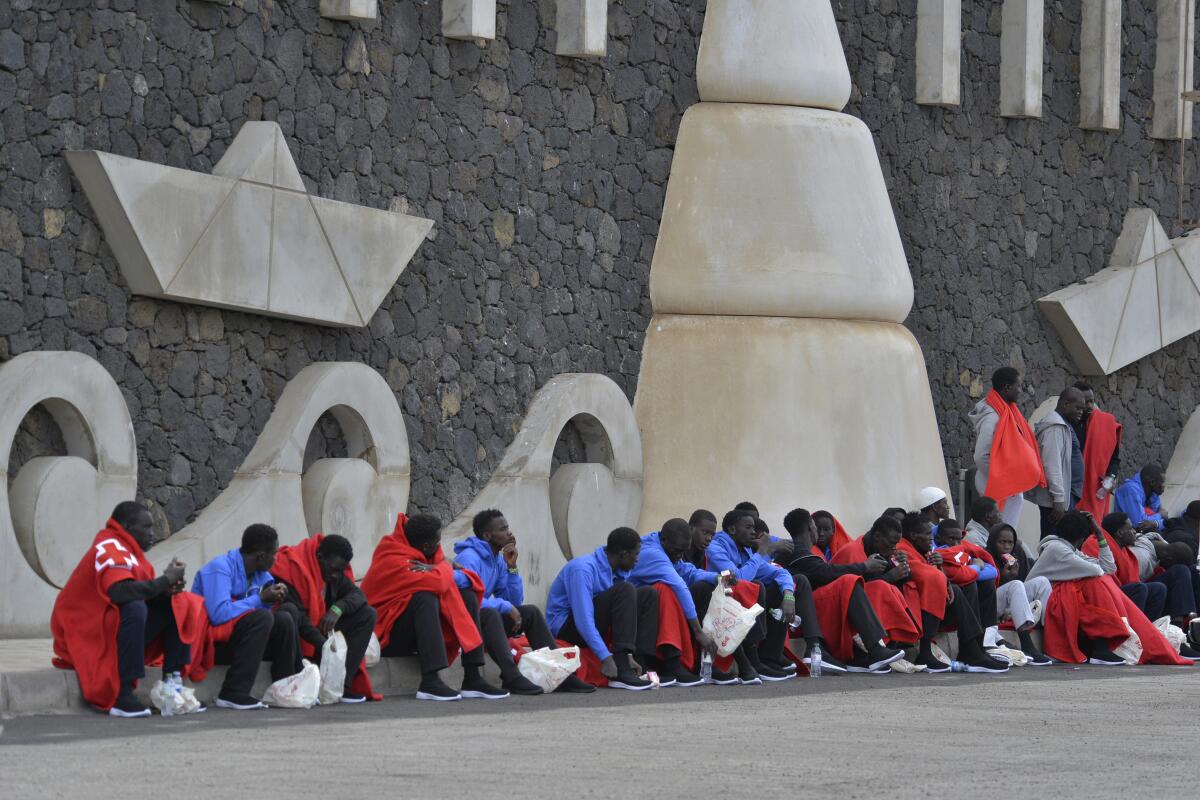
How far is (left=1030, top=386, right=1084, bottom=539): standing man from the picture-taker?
52.6ft

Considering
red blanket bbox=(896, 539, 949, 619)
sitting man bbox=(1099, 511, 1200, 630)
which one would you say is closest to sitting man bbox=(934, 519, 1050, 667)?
red blanket bbox=(896, 539, 949, 619)

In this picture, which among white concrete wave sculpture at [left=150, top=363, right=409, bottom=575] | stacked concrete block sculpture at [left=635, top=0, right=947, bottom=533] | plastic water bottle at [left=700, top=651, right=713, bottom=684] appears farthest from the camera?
stacked concrete block sculpture at [left=635, top=0, right=947, bottom=533]

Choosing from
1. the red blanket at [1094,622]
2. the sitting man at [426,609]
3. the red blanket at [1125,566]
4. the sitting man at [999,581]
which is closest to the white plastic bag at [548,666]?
the sitting man at [426,609]

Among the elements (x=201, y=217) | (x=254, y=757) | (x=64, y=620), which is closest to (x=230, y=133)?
(x=201, y=217)

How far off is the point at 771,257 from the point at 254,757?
8390 mm

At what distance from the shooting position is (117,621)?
9086mm

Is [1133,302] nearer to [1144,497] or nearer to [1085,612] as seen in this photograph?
[1144,497]

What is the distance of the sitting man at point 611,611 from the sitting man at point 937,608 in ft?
6.62

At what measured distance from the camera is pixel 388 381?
1379 centimetres

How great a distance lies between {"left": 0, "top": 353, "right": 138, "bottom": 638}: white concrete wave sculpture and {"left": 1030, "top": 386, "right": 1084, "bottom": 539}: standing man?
23.5 ft

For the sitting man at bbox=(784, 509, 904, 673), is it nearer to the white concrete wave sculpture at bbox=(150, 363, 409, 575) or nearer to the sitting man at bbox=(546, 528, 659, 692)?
the sitting man at bbox=(546, 528, 659, 692)

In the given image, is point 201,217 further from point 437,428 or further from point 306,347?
point 437,428

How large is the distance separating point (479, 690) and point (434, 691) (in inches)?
10.0

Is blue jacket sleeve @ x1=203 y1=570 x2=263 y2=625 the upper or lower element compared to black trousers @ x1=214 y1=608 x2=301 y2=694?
upper
